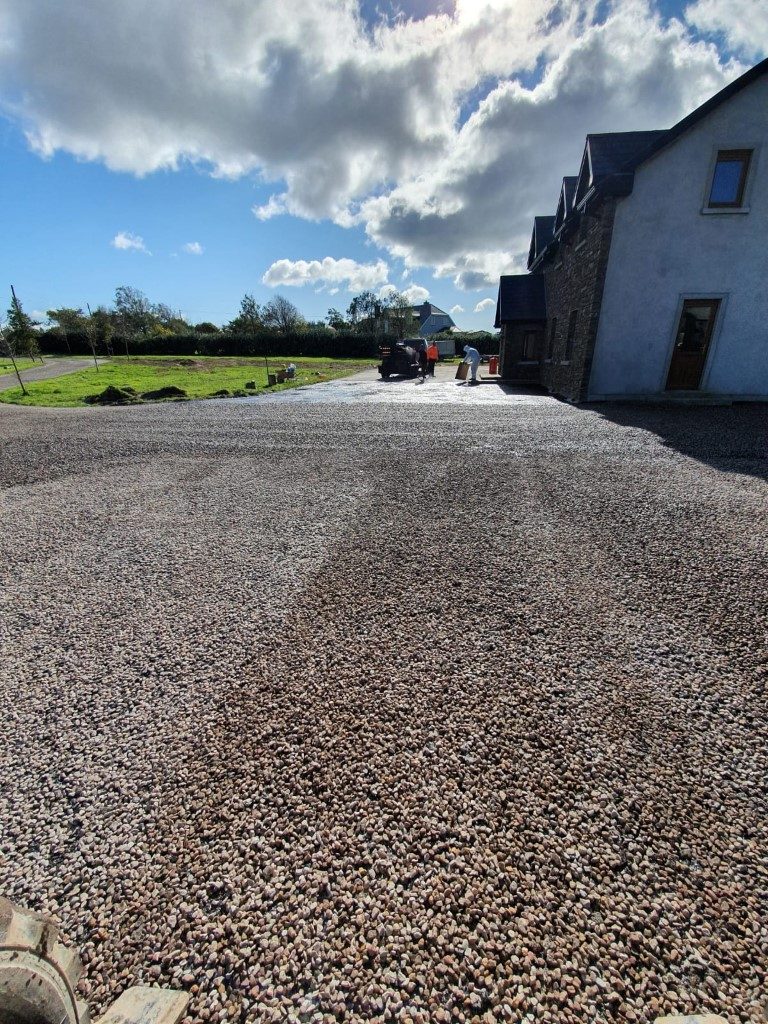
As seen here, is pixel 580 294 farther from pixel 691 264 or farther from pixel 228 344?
pixel 228 344

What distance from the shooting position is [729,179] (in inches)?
465

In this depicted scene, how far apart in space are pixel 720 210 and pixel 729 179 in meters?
0.89

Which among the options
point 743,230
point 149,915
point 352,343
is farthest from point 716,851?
point 352,343

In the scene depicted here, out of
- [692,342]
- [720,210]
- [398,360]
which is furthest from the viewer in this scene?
[398,360]

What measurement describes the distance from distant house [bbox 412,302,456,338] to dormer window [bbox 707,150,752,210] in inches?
2523

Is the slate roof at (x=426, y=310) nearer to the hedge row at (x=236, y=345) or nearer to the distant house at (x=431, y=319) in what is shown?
the distant house at (x=431, y=319)

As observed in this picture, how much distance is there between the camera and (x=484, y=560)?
13.5ft

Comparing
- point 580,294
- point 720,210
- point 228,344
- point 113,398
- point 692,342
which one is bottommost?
point 113,398

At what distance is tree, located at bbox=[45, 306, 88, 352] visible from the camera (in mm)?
53312

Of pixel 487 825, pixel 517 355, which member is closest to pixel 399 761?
pixel 487 825

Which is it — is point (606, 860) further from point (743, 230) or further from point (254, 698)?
point (743, 230)

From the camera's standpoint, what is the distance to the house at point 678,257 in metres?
11.5

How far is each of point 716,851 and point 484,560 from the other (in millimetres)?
2550

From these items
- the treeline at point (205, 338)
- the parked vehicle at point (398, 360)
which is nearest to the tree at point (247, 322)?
the treeline at point (205, 338)
